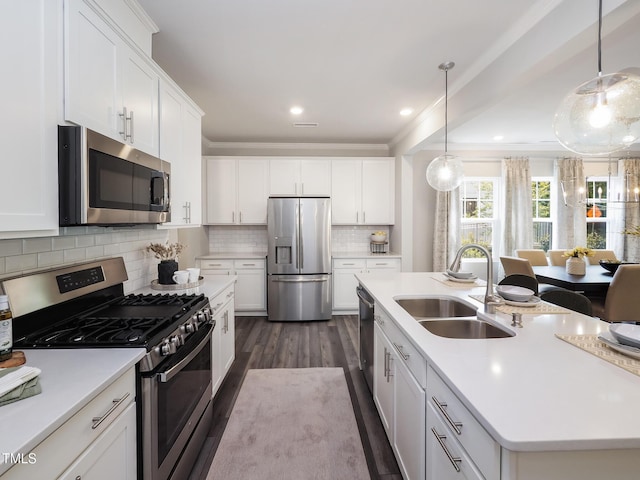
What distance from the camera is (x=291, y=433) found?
212 centimetres

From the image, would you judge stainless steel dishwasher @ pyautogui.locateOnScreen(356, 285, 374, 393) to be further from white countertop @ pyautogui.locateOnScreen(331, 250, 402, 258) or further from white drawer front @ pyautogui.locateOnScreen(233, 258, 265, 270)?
white drawer front @ pyautogui.locateOnScreen(233, 258, 265, 270)

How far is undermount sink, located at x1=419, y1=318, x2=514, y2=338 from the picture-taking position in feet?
5.65

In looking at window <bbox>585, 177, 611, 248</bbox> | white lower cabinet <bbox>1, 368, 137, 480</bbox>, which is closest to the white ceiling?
white lower cabinet <bbox>1, 368, 137, 480</bbox>

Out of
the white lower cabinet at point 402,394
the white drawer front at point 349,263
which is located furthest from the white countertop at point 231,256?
the white lower cabinet at point 402,394

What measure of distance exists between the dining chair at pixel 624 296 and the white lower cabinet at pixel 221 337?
11.7 ft

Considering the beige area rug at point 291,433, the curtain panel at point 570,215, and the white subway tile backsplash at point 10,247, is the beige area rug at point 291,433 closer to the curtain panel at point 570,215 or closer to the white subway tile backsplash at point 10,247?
the white subway tile backsplash at point 10,247

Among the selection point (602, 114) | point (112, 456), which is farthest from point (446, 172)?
point (112, 456)

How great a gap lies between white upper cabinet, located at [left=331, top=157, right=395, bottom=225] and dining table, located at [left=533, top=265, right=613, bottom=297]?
215cm

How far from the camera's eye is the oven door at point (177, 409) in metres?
1.32

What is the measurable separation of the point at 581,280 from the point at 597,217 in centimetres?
318

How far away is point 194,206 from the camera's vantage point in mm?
2910

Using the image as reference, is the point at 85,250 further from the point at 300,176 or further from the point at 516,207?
the point at 516,207

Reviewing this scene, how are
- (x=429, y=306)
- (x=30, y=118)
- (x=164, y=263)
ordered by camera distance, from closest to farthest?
1. (x=30, y=118)
2. (x=429, y=306)
3. (x=164, y=263)

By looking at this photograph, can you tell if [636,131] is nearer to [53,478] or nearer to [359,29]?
[359,29]
